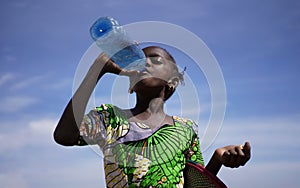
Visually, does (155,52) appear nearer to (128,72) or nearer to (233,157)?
(128,72)

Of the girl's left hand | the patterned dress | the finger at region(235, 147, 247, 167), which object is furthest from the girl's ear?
the finger at region(235, 147, 247, 167)

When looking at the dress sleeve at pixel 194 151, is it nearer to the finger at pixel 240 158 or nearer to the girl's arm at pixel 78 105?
the finger at pixel 240 158

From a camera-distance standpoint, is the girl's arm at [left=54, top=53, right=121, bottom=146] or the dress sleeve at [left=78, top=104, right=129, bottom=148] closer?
the girl's arm at [left=54, top=53, right=121, bottom=146]

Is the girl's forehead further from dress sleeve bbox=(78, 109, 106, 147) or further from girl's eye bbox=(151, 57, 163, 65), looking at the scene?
dress sleeve bbox=(78, 109, 106, 147)

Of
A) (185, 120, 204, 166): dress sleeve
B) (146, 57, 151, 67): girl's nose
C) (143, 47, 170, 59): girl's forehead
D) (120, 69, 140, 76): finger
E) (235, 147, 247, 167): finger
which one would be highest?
(143, 47, 170, 59): girl's forehead

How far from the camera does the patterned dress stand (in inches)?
115

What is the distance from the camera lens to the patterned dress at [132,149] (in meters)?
2.91

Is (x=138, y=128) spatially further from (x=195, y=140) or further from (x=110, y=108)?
(x=195, y=140)

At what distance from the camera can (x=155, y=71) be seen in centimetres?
334

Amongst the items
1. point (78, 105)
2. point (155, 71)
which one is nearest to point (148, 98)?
point (155, 71)

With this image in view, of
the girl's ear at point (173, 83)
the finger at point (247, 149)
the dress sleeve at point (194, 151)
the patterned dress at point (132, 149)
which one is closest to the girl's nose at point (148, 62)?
the girl's ear at point (173, 83)

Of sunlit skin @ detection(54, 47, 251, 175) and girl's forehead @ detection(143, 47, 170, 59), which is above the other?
girl's forehead @ detection(143, 47, 170, 59)

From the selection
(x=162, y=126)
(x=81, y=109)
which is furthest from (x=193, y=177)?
(x=81, y=109)

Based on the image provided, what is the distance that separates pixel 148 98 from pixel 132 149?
52 centimetres
